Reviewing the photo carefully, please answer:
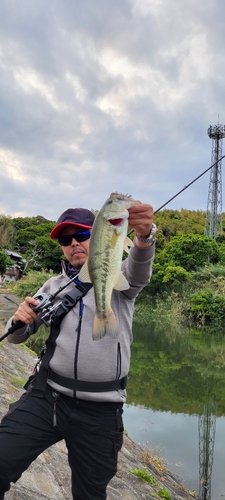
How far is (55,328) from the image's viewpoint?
2.27 meters

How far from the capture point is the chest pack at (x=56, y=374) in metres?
2.11

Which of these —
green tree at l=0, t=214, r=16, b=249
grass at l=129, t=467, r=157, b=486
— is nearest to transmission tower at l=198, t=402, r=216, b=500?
grass at l=129, t=467, r=157, b=486

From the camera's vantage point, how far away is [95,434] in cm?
206

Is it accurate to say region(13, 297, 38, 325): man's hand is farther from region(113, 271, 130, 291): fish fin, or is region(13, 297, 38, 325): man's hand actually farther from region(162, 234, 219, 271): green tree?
region(162, 234, 219, 271): green tree

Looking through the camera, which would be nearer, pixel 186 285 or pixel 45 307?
pixel 45 307

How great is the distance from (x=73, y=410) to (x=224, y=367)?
38.3 feet

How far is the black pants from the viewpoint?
2.05 meters

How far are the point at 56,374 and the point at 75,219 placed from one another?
0.91 meters

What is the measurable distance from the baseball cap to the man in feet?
1.22

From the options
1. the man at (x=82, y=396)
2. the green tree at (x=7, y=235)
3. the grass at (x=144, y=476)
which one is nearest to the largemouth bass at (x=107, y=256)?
the man at (x=82, y=396)

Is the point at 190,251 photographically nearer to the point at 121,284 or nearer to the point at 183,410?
the point at 183,410

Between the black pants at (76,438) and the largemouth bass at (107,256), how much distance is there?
462 millimetres

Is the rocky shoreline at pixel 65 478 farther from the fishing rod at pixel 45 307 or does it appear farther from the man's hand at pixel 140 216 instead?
the man's hand at pixel 140 216

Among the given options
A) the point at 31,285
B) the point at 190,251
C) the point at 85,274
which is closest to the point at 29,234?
the point at 31,285
